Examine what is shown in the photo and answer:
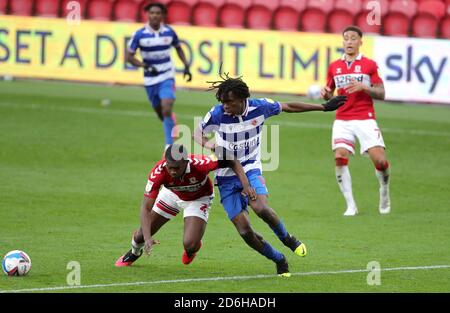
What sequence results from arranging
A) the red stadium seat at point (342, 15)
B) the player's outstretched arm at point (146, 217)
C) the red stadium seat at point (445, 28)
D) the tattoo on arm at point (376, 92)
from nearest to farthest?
the player's outstretched arm at point (146, 217) → the tattoo on arm at point (376, 92) → the red stadium seat at point (445, 28) → the red stadium seat at point (342, 15)

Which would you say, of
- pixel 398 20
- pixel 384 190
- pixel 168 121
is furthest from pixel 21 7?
pixel 384 190

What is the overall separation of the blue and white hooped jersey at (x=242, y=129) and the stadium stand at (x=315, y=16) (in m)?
15.4

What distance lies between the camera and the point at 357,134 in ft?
52.9

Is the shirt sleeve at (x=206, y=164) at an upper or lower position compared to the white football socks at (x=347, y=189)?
upper

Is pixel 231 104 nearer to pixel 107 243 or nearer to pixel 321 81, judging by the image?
pixel 107 243

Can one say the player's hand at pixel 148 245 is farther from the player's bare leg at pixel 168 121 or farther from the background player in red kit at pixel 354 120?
the player's bare leg at pixel 168 121

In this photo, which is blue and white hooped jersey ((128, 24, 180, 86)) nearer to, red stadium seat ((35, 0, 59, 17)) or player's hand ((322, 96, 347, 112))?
red stadium seat ((35, 0, 59, 17))

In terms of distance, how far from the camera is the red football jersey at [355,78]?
16.0 m

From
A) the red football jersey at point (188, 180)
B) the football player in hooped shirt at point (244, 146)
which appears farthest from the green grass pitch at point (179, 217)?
the red football jersey at point (188, 180)

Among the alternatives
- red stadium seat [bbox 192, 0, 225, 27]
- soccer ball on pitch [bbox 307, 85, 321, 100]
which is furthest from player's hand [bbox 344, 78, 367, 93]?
red stadium seat [bbox 192, 0, 225, 27]

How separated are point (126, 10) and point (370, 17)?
20.7 feet

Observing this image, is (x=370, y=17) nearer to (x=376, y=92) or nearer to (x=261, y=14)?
(x=261, y=14)

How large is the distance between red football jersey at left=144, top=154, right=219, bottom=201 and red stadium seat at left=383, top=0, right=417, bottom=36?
15.7 m

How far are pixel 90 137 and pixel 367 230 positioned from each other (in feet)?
28.9
